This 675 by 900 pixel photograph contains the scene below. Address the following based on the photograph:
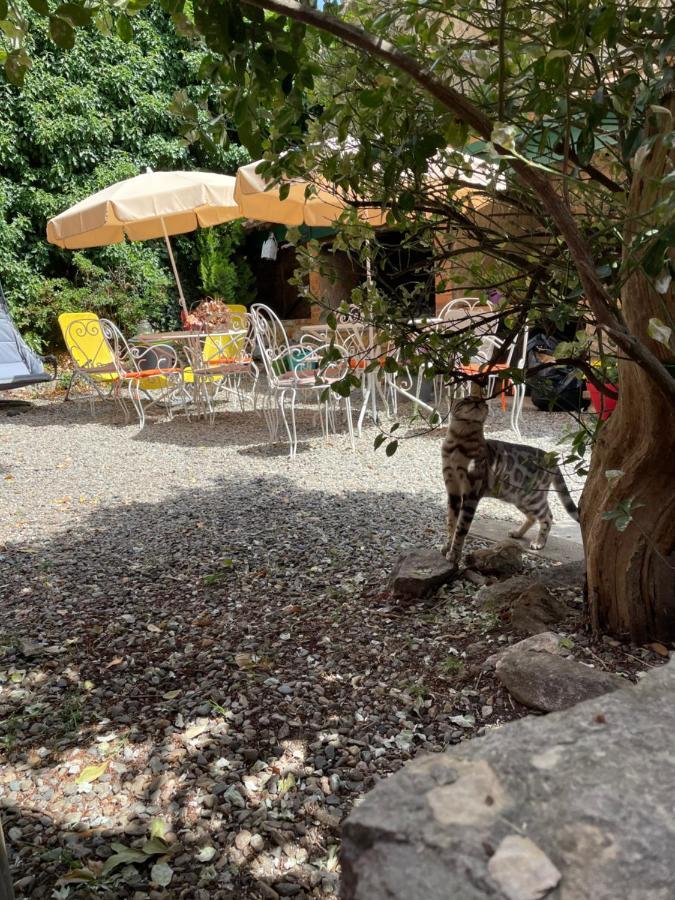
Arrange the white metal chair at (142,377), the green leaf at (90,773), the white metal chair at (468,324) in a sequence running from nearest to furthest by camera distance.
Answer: the green leaf at (90,773)
the white metal chair at (468,324)
the white metal chair at (142,377)

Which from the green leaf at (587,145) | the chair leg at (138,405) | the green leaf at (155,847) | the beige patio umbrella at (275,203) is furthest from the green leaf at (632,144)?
the chair leg at (138,405)

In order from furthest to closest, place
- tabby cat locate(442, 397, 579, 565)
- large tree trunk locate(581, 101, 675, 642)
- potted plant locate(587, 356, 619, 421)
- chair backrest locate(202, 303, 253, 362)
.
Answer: chair backrest locate(202, 303, 253, 362) → tabby cat locate(442, 397, 579, 565) → potted plant locate(587, 356, 619, 421) → large tree trunk locate(581, 101, 675, 642)

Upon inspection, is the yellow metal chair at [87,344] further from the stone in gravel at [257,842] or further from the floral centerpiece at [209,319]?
the stone in gravel at [257,842]

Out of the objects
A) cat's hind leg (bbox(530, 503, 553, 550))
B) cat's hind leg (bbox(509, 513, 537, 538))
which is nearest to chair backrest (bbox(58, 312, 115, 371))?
cat's hind leg (bbox(509, 513, 537, 538))

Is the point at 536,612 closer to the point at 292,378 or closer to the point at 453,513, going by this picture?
the point at 453,513

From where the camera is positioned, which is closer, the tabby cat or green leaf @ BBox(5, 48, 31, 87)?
green leaf @ BBox(5, 48, 31, 87)

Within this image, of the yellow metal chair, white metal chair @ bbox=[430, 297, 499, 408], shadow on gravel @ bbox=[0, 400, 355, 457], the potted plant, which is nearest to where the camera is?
the potted plant

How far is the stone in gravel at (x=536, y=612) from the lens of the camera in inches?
102

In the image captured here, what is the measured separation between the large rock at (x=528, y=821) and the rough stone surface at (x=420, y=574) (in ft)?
6.50

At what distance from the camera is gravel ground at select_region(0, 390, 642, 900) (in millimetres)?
1762

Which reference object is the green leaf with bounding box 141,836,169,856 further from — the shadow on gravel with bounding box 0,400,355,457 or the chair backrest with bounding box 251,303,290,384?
the chair backrest with bounding box 251,303,290,384

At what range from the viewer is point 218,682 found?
2.50 metres

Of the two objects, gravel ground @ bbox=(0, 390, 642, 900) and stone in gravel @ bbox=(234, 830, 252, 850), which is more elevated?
stone in gravel @ bbox=(234, 830, 252, 850)

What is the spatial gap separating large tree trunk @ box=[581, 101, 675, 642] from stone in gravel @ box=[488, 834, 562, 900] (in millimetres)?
1620
